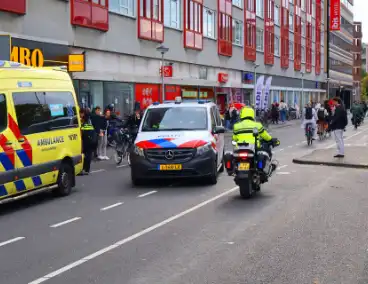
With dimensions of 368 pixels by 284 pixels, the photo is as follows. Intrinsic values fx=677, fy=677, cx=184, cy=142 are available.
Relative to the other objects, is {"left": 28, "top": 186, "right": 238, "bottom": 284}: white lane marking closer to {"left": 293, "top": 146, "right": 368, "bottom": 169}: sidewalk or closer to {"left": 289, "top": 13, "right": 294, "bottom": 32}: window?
{"left": 293, "top": 146, "right": 368, "bottom": 169}: sidewalk

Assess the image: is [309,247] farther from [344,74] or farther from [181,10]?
[344,74]

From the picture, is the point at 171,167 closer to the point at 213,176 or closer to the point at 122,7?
the point at 213,176

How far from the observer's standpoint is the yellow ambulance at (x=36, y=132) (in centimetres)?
1105

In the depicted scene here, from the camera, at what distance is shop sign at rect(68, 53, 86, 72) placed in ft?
84.0

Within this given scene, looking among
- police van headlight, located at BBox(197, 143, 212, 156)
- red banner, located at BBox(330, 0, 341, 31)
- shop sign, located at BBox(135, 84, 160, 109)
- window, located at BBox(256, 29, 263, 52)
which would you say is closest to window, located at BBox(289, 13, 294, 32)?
window, located at BBox(256, 29, 263, 52)

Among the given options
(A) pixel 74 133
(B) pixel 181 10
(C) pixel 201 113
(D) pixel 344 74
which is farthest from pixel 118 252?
(D) pixel 344 74

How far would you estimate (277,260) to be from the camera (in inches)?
282

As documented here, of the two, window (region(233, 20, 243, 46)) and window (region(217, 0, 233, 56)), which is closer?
window (region(217, 0, 233, 56))

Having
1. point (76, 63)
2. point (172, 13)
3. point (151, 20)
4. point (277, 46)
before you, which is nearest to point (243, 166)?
point (76, 63)

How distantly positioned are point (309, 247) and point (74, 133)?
7.01 m

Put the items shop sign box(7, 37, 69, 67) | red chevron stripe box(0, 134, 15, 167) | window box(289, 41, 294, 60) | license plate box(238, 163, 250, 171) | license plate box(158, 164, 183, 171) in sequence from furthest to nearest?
window box(289, 41, 294, 60) → shop sign box(7, 37, 69, 67) → license plate box(158, 164, 183, 171) → license plate box(238, 163, 250, 171) → red chevron stripe box(0, 134, 15, 167)

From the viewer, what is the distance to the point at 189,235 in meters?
8.66

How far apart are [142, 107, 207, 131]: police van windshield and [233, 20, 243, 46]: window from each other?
112 ft

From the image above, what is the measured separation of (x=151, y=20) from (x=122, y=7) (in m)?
2.84
